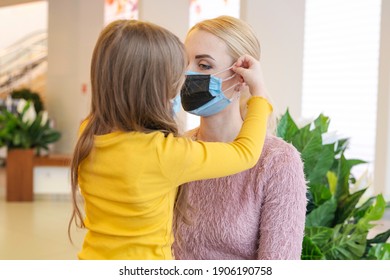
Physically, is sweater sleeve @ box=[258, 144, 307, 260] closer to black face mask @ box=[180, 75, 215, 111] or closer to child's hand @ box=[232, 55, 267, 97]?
child's hand @ box=[232, 55, 267, 97]

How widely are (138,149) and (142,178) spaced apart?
0.07m

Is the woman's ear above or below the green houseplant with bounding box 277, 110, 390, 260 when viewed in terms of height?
above

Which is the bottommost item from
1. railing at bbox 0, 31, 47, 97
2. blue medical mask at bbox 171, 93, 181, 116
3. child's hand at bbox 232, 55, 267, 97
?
railing at bbox 0, 31, 47, 97

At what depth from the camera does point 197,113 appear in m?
1.62

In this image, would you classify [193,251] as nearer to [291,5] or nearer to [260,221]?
[260,221]

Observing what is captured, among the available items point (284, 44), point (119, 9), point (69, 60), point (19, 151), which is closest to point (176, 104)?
point (284, 44)

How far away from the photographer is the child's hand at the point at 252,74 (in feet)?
4.67

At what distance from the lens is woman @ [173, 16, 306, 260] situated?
1398mm

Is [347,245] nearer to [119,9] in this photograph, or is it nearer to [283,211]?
[283,211]

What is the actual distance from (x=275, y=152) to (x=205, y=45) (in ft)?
1.22

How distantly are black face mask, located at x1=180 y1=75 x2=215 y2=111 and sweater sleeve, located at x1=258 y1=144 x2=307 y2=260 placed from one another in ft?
0.93

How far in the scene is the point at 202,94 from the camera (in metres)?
1.56

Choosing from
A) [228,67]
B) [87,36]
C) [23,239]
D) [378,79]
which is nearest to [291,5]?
[378,79]

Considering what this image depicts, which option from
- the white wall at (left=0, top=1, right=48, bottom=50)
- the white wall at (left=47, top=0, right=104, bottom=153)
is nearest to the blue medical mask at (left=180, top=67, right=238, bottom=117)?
→ the white wall at (left=47, top=0, right=104, bottom=153)
